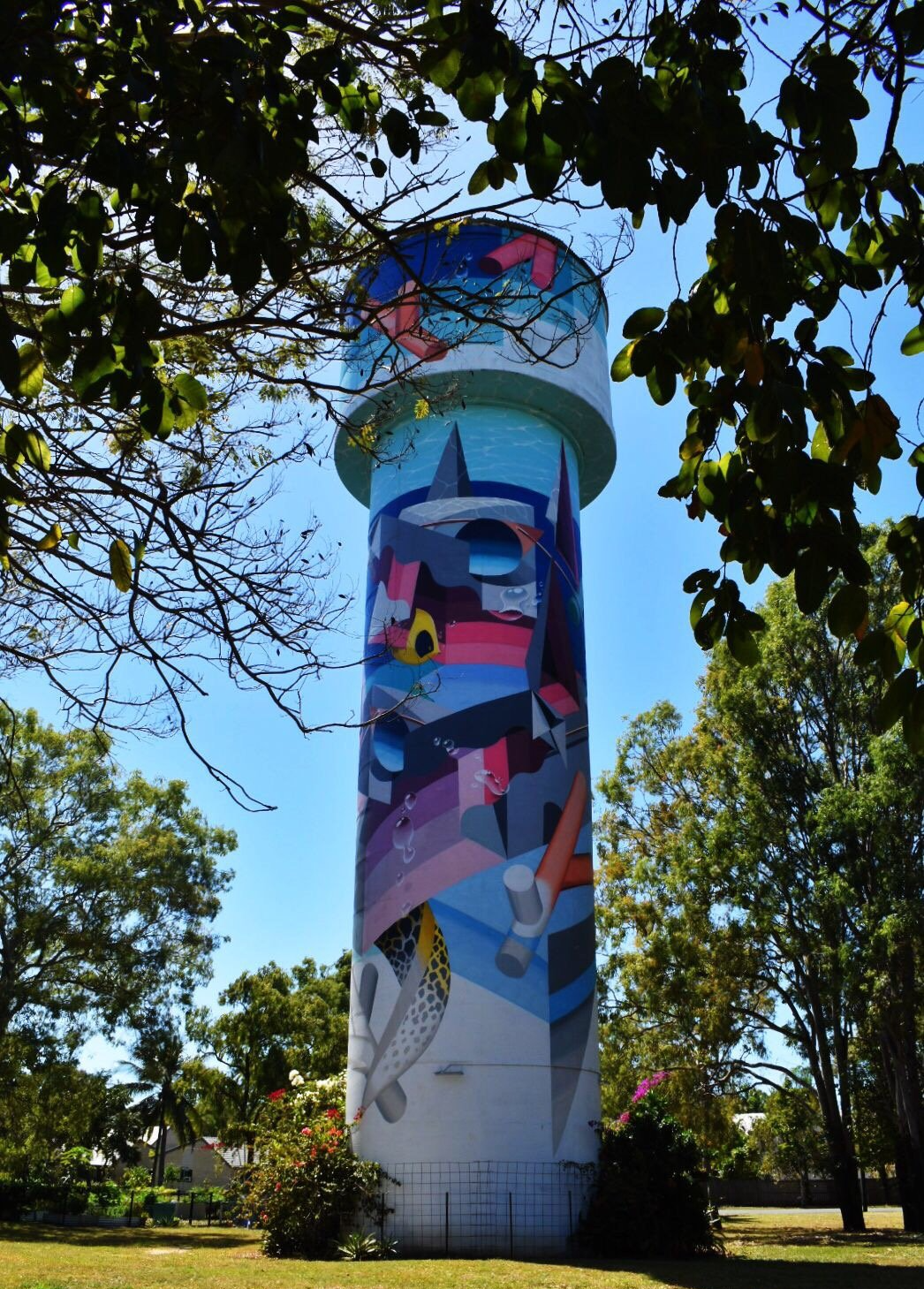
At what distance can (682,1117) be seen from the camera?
20031 millimetres

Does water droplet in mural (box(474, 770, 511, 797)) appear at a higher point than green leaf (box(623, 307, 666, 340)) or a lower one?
higher

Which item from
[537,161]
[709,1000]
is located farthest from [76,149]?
[709,1000]

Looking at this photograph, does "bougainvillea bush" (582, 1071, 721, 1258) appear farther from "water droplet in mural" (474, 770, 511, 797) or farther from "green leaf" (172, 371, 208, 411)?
"green leaf" (172, 371, 208, 411)

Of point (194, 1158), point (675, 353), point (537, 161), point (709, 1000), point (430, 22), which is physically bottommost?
point (194, 1158)

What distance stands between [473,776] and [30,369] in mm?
12791

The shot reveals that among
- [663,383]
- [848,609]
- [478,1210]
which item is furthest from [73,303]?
[478,1210]

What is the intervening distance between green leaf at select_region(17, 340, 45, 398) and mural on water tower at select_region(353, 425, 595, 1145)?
437 inches

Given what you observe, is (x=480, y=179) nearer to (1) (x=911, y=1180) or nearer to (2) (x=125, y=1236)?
(1) (x=911, y=1180)

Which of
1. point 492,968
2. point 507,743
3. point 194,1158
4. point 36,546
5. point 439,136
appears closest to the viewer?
point 36,546

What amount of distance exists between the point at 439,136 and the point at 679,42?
2.85m

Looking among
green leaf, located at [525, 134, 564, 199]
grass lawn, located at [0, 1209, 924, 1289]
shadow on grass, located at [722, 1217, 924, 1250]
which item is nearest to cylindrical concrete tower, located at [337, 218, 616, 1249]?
grass lawn, located at [0, 1209, 924, 1289]

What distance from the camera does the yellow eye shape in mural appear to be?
1741 cm

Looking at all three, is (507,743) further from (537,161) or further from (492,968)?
(537,161)

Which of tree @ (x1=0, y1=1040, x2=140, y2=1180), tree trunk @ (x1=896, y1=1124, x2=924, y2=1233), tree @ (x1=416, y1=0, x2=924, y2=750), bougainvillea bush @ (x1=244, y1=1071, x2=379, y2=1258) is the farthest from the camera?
tree @ (x1=0, y1=1040, x2=140, y2=1180)
